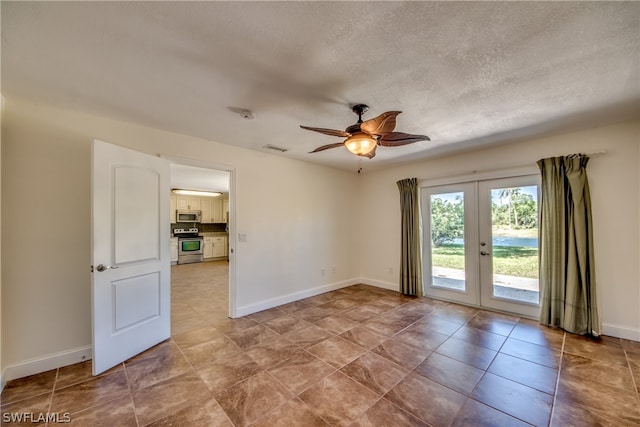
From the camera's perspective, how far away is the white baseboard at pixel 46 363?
2135 mm

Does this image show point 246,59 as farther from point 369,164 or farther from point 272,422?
point 369,164

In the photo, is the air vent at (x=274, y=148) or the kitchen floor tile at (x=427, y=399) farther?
the air vent at (x=274, y=148)

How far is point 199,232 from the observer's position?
9203mm

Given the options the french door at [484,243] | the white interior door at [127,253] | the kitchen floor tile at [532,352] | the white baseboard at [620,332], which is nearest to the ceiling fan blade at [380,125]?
the white interior door at [127,253]

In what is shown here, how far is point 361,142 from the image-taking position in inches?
84.9

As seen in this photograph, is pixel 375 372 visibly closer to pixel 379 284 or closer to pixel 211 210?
pixel 379 284

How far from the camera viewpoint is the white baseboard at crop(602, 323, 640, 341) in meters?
2.78

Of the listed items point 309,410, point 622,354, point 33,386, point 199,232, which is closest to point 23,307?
point 33,386

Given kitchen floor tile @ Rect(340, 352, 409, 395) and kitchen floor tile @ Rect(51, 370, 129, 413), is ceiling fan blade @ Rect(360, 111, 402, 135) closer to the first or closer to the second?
kitchen floor tile @ Rect(340, 352, 409, 395)

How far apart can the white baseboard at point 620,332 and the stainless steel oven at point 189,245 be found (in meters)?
9.34

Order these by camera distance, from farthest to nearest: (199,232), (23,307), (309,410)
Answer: (199,232)
(23,307)
(309,410)

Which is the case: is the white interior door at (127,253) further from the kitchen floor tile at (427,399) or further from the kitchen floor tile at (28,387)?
the kitchen floor tile at (427,399)

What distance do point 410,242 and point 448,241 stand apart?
626mm

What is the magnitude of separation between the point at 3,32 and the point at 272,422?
2911 mm
